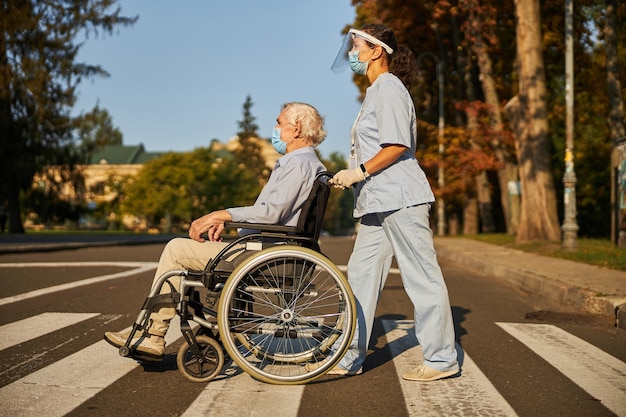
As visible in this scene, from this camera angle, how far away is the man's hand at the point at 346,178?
4339mm

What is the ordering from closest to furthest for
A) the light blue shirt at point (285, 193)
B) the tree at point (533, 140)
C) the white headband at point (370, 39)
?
the light blue shirt at point (285, 193) < the white headband at point (370, 39) < the tree at point (533, 140)

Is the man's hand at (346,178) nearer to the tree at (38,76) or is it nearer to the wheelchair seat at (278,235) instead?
the wheelchair seat at (278,235)

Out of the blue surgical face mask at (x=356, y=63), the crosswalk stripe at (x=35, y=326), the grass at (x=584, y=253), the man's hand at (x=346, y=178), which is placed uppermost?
the blue surgical face mask at (x=356, y=63)

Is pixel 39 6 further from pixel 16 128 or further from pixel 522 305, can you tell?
pixel 522 305

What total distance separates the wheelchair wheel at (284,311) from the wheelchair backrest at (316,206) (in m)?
0.25

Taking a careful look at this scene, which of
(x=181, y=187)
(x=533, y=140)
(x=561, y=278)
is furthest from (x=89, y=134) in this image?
(x=181, y=187)

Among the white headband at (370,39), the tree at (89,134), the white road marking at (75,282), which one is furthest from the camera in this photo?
the tree at (89,134)

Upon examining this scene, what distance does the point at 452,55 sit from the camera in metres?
34.4

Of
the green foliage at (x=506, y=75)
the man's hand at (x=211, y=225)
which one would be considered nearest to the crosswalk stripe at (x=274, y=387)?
the man's hand at (x=211, y=225)

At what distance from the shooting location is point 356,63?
4789 millimetres

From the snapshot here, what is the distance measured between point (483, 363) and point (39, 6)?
104 feet

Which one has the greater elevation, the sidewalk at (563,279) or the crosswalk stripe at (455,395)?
the sidewalk at (563,279)

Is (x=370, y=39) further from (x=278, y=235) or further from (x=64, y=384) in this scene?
(x=64, y=384)

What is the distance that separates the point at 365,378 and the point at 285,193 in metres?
1.19
